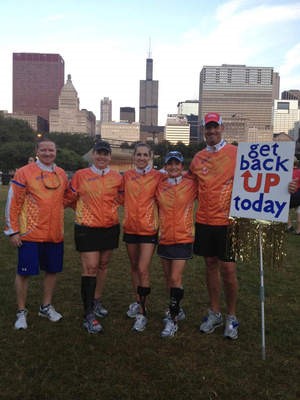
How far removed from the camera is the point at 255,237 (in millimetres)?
4230

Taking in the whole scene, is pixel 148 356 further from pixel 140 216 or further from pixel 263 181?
pixel 263 181

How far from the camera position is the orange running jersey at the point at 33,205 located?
443 cm

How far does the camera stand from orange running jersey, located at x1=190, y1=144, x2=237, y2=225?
167 inches

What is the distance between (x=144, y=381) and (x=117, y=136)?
588ft

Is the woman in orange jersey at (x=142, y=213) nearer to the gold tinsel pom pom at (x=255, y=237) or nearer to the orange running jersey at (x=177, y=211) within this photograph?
the orange running jersey at (x=177, y=211)

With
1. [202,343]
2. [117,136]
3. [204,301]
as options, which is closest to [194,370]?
[202,343]

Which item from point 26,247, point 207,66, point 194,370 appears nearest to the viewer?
point 194,370

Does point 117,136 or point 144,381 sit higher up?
point 117,136

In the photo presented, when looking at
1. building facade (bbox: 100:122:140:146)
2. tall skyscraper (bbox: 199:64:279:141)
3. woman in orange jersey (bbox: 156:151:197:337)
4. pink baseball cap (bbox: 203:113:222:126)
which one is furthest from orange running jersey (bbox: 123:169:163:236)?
tall skyscraper (bbox: 199:64:279:141)

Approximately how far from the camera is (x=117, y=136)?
179500 mm

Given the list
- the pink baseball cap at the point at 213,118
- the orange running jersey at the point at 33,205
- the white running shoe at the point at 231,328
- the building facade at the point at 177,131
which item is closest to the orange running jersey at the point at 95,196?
the orange running jersey at the point at 33,205

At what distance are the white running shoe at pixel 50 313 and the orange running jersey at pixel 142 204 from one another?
1.34 m

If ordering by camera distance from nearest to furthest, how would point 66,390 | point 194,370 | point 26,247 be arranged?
point 66,390, point 194,370, point 26,247

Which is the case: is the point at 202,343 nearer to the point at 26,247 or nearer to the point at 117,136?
the point at 26,247
